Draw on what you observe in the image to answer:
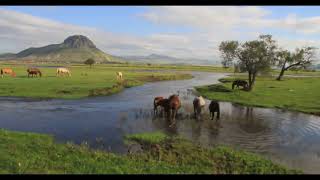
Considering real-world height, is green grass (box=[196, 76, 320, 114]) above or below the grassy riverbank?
below

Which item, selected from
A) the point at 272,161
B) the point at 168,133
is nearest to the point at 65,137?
the point at 168,133

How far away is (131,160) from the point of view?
12852 millimetres

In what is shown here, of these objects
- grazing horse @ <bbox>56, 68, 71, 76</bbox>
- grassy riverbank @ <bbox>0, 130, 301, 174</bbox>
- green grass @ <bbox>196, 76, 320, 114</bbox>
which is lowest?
green grass @ <bbox>196, 76, 320, 114</bbox>

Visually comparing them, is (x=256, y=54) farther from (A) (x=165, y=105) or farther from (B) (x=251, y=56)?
(A) (x=165, y=105)

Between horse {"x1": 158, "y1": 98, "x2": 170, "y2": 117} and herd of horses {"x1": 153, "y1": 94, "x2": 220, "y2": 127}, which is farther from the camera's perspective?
horse {"x1": 158, "y1": 98, "x2": 170, "y2": 117}

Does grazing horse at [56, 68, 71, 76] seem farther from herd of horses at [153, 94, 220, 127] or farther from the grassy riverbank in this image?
the grassy riverbank

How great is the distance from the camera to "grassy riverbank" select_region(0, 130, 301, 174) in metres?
10.9

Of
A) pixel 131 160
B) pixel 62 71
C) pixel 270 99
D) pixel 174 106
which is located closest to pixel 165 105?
pixel 174 106

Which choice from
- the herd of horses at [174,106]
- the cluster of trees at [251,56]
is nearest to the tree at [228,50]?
the cluster of trees at [251,56]

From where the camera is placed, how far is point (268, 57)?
152 ft

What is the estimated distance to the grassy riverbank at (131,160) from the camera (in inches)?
430

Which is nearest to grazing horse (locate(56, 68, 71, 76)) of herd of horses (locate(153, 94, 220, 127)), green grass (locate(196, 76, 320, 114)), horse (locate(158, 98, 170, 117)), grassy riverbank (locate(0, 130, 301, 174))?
green grass (locate(196, 76, 320, 114))

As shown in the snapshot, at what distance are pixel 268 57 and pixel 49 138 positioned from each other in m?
36.4

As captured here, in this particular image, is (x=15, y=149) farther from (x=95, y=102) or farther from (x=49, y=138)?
(x=95, y=102)
